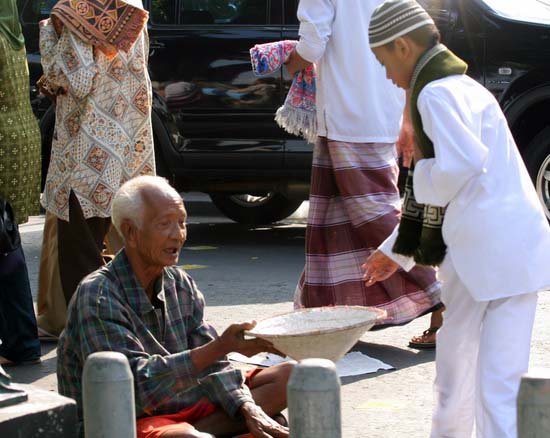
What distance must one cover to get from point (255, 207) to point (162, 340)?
6131mm

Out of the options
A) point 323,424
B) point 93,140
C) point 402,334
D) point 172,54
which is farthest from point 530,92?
point 323,424

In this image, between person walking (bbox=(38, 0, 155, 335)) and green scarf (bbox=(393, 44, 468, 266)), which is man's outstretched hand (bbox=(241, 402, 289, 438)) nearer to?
green scarf (bbox=(393, 44, 468, 266))

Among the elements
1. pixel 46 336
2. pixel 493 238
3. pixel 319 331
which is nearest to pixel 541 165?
pixel 46 336

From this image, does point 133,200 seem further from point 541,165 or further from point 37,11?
point 37,11

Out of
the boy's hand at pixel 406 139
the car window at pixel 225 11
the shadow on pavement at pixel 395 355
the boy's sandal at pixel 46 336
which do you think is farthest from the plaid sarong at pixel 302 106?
the car window at pixel 225 11

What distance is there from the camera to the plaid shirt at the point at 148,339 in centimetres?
411

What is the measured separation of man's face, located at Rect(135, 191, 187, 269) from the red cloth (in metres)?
0.48

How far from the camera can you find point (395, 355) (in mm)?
6156

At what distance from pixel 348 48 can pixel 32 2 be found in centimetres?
384

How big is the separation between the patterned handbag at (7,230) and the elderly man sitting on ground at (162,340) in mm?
1568

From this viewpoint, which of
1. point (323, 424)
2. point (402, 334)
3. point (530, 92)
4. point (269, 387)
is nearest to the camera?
point (323, 424)

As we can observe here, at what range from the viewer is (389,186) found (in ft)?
20.5

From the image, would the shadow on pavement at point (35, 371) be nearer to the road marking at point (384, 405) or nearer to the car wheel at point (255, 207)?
the road marking at point (384, 405)

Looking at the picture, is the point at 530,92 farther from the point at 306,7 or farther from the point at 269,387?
the point at 269,387
